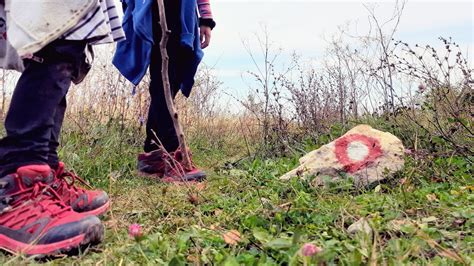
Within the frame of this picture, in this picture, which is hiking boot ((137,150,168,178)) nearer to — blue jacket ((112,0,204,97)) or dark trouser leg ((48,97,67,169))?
blue jacket ((112,0,204,97))

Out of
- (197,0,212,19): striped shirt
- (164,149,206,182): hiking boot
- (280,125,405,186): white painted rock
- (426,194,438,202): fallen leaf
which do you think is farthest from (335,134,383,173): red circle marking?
(197,0,212,19): striped shirt

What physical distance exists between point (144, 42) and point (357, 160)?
1.30m

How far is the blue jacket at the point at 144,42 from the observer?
8.80 ft

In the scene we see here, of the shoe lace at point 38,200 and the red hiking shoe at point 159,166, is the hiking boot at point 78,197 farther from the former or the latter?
the red hiking shoe at point 159,166

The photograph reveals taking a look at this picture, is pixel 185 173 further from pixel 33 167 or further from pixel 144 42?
pixel 33 167

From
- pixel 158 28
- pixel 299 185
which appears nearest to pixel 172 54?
pixel 158 28

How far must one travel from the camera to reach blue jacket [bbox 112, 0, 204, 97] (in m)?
2.68

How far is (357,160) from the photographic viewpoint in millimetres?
2475

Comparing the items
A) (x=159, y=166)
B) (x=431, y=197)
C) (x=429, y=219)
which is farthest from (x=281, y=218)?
(x=159, y=166)

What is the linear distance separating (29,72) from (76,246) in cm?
55

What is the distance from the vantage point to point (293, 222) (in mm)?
1621

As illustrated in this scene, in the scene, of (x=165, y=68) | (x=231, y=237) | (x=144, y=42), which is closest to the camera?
(x=231, y=237)

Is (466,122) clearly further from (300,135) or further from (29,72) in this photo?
(29,72)

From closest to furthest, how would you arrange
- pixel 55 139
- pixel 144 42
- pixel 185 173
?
1. pixel 55 139
2. pixel 185 173
3. pixel 144 42
